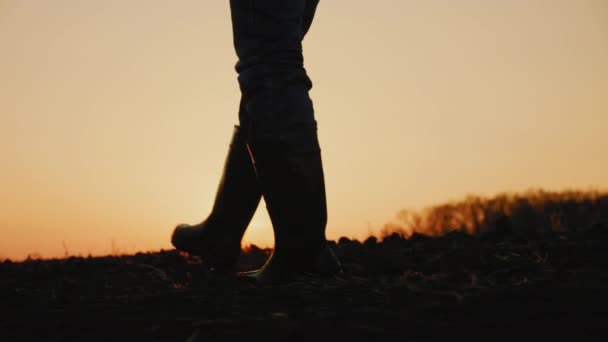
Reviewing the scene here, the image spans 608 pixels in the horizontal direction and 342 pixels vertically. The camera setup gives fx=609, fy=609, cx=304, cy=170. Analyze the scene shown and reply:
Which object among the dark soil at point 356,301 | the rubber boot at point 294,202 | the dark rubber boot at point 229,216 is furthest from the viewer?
the dark rubber boot at point 229,216

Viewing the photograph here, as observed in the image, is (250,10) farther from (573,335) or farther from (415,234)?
(415,234)

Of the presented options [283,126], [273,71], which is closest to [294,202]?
[283,126]

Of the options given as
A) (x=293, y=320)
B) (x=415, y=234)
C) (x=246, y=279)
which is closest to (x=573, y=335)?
(x=293, y=320)

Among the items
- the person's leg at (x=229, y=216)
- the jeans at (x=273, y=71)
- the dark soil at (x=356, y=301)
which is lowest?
the dark soil at (x=356, y=301)

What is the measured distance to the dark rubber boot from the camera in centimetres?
247

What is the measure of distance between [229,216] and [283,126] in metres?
0.61

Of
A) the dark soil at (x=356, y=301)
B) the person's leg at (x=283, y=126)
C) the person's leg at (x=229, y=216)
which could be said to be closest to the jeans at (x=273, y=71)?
the person's leg at (x=283, y=126)

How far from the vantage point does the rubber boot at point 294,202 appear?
2.12 meters

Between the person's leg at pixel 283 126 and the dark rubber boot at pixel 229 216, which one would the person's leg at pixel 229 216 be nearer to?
the dark rubber boot at pixel 229 216

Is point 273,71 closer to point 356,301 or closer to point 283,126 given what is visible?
Answer: point 283,126

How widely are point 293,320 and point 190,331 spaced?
0.24 meters

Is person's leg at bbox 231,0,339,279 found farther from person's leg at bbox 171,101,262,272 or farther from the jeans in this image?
person's leg at bbox 171,101,262,272

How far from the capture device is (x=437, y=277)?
206cm

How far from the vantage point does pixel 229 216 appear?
2.55m
